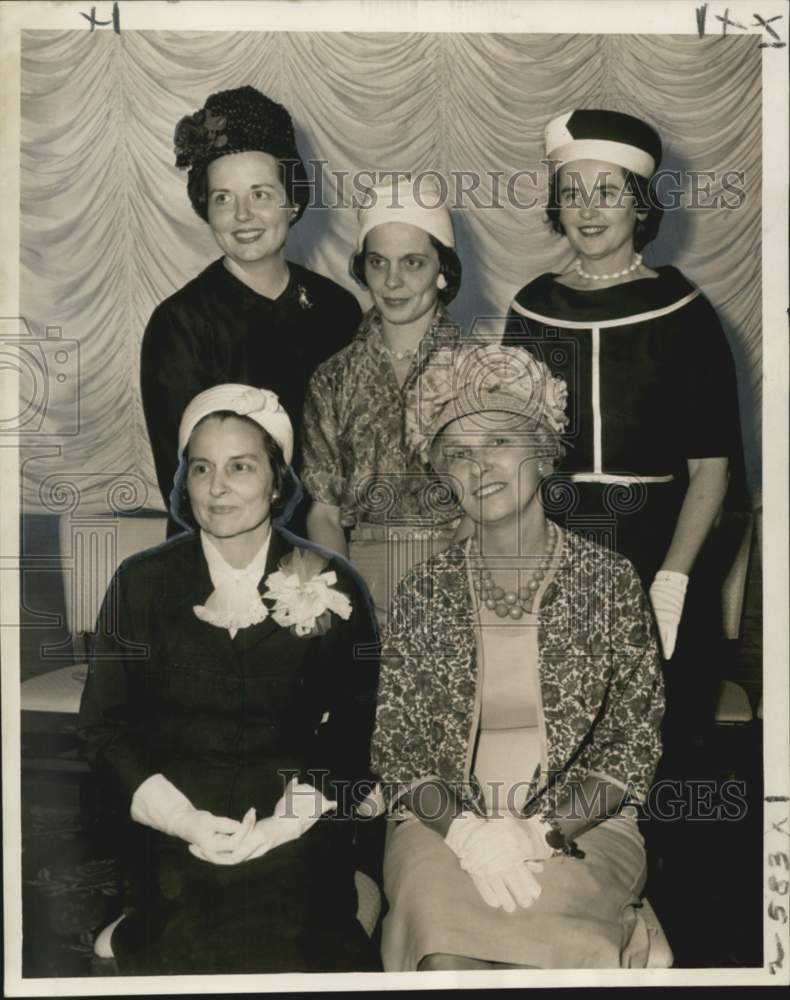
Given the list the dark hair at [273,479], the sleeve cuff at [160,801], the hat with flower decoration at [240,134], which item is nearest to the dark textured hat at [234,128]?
the hat with flower decoration at [240,134]

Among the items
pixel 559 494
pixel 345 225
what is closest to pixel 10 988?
pixel 559 494

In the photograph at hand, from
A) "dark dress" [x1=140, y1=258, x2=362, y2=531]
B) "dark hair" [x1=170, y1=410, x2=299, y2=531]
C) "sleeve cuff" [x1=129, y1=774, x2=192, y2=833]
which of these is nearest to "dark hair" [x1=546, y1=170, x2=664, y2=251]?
"dark dress" [x1=140, y1=258, x2=362, y2=531]

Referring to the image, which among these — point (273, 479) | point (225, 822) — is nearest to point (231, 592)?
point (273, 479)

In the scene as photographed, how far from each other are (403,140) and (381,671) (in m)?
1.27

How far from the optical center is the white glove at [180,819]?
9.59ft

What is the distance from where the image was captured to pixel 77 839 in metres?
3.03

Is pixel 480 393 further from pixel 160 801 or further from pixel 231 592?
pixel 160 801

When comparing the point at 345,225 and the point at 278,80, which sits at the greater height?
the point at 278,80

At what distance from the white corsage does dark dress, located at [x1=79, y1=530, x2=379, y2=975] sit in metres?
0.02

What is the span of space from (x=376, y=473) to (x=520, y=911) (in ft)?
3.49

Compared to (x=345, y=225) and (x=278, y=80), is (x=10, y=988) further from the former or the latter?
(x=278, y=80)

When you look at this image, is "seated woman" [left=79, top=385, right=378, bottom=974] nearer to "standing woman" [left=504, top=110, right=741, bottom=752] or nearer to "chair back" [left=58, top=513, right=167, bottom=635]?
"chair back" [left=58, top=513, right=167, bottom=635]

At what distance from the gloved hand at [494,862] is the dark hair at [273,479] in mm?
850

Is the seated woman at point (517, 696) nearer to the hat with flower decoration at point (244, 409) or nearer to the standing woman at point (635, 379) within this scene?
the standing woman at point (635, 379)
